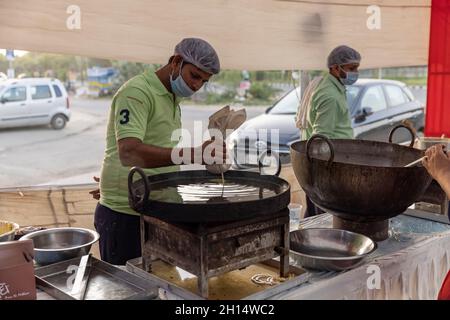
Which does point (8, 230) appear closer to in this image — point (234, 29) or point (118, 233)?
point (118, 233)

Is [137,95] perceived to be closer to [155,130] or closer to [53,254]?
[155,130]

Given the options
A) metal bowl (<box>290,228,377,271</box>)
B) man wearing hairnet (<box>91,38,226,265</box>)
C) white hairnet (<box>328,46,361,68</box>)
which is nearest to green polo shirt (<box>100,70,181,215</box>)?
man wearing hairnet (<box>91,38,226,265</box>)

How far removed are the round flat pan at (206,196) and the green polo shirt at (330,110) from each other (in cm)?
182

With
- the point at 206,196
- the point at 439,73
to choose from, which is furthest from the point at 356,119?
the point at 206,196

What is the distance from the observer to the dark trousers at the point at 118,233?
90.9 inches

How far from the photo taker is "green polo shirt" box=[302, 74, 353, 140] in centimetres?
365

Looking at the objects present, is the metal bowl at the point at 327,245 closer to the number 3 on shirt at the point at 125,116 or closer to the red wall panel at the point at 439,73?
the number 3 on shirt at the point at 125,116

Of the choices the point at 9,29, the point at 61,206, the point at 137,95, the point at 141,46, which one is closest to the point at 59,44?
the point at 9,29

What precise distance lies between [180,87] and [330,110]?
5.86 feet

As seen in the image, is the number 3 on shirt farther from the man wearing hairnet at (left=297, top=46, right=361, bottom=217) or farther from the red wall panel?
the red wall panel

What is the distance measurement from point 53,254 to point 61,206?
2.10m

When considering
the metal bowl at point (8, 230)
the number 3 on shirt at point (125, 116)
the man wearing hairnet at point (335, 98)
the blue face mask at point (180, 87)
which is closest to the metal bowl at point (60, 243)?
the metal bowl at point (8, 230)

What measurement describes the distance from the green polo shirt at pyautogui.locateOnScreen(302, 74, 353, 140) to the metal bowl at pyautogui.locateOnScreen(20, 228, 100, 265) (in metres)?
2.30

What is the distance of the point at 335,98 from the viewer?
12.0ft
